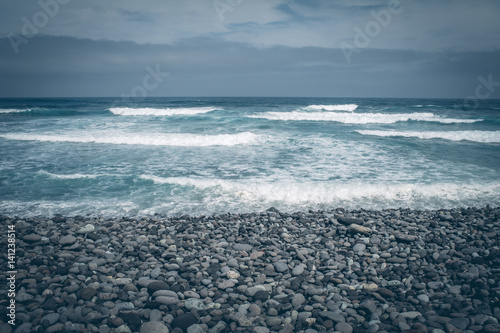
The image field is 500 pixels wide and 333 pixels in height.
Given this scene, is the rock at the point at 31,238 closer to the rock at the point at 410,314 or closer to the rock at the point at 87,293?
the rock at the point at 87,293

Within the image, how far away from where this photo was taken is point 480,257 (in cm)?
442

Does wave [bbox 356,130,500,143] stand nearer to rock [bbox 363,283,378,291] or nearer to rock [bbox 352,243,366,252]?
rock [bbox 352,243,366,252]

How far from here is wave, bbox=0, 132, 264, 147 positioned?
15.2m

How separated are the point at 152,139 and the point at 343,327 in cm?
1450

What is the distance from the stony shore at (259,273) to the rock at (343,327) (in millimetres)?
11

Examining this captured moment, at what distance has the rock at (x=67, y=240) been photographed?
5014 millimetres

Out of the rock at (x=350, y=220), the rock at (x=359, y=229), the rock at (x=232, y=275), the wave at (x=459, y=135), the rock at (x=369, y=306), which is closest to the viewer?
the rock at (x=369, y=306)

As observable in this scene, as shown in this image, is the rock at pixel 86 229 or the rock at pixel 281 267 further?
the rock at pixel 86 229

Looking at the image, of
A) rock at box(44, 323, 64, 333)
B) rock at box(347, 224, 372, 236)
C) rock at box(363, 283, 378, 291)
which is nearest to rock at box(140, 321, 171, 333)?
rock at box(44, 323, 64, 333)

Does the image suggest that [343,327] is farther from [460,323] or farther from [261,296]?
[460,323]

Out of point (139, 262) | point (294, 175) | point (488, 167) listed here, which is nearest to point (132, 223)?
point (139, 262)

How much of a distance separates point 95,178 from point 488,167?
13.6m

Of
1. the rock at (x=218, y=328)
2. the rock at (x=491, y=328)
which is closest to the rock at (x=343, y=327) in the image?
the rock at (x=218, y=328)

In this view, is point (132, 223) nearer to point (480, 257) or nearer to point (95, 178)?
point (95, 178)
